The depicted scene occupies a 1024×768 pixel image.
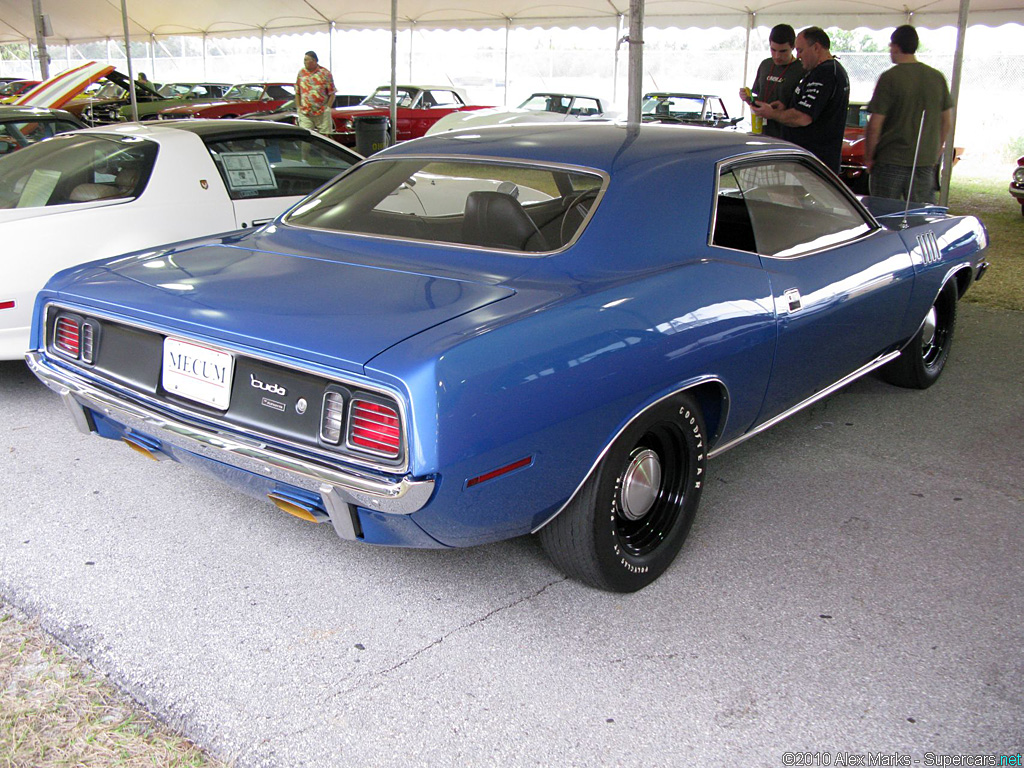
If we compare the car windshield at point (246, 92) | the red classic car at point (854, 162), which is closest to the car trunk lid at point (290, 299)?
the red classic car at point (854, 162)

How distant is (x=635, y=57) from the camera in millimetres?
6637

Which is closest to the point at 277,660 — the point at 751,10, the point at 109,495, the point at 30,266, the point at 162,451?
the point at 162,451

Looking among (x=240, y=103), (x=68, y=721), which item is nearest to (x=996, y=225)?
(x=68, y=721)

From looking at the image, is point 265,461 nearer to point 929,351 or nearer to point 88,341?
point 88,341

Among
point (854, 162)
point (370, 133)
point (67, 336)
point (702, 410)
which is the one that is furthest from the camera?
point (370, 133)

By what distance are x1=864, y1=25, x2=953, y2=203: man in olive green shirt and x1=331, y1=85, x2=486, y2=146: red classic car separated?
36.1 ft

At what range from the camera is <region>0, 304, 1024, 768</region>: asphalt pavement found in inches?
81.5

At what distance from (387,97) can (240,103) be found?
2.76m

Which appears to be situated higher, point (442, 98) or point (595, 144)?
point (442, 98)

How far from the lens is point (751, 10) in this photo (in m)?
16.5

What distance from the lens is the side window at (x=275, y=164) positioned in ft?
15.9

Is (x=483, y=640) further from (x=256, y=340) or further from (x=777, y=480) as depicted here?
(x=777, y=480)

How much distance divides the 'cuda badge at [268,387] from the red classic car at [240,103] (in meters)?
13.3

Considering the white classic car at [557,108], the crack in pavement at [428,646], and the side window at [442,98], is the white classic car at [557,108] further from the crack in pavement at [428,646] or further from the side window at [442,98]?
the crack in pavement at [428,646]
